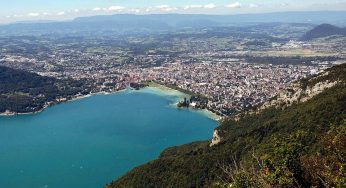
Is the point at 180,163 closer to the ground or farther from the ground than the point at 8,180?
farther from the ground

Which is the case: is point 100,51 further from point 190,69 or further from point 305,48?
point 305,48

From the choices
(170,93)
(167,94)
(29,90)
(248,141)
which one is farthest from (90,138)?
(29,90)

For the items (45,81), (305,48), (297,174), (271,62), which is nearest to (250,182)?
(297,174)

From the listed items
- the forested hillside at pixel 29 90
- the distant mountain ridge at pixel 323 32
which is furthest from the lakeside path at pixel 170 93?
the distant mountain ridge at pixel 323 32

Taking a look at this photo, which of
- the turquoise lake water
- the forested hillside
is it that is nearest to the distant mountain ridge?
the forested hillside

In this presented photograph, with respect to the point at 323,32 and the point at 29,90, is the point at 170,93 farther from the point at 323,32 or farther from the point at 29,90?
the point at 323,32

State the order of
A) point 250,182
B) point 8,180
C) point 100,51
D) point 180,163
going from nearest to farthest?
point 250,182 < point 180,163 < point 8,180 < point 100,51
